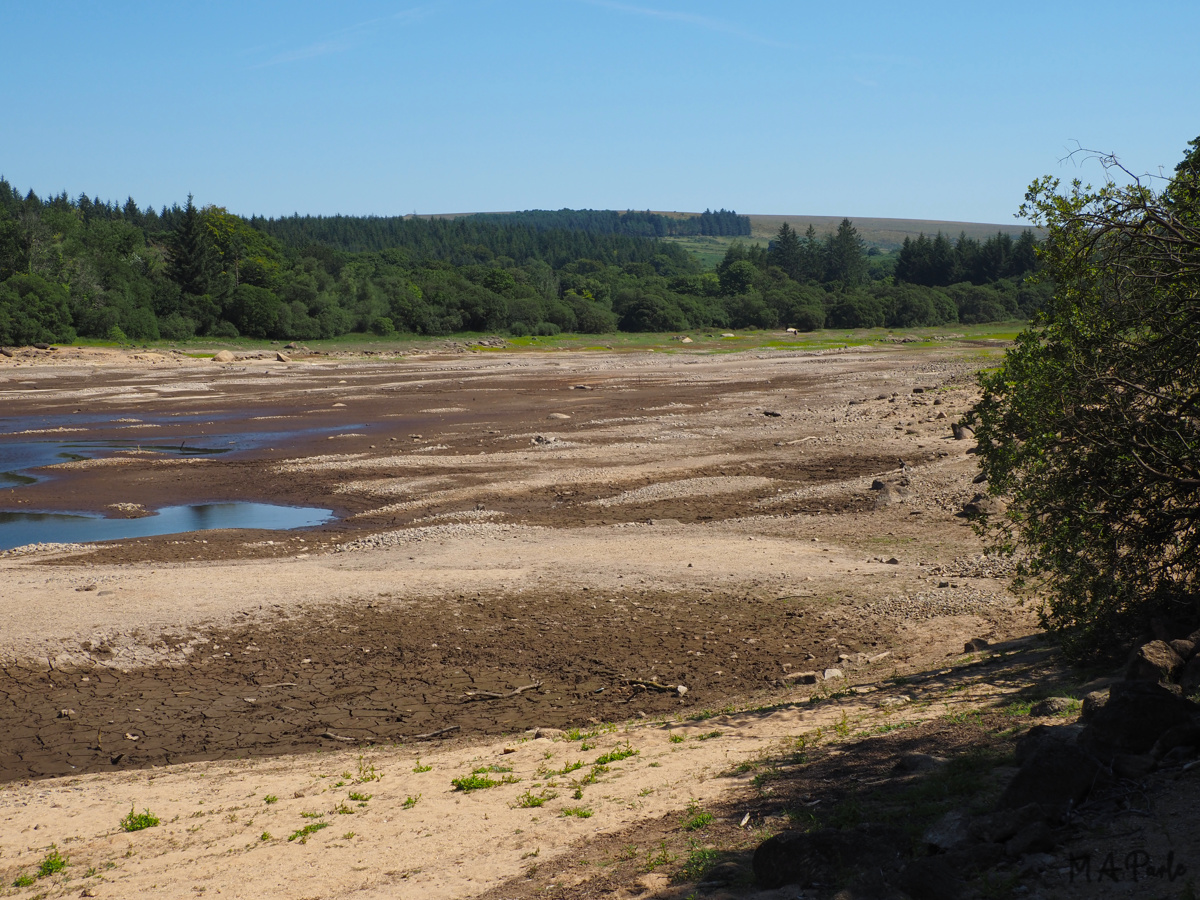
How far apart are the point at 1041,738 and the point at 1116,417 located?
152 inches

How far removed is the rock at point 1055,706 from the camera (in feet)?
28.6

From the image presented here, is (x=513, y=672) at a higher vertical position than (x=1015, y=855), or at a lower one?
lower

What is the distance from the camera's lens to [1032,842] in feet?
19.0

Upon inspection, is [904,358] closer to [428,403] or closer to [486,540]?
[428,403]

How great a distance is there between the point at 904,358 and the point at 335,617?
7437 centimetres

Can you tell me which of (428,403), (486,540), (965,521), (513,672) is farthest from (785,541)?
(428,403)

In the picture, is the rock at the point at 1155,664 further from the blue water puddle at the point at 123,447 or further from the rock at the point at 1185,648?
the blue water puddle at the point at 123,447

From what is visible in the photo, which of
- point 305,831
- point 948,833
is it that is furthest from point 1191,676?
point 305,831

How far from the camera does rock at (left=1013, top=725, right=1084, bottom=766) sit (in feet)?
22.8

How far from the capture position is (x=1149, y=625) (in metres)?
9.73

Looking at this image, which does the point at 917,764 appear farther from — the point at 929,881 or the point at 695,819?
the point at 929,881

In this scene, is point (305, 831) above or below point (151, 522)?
above

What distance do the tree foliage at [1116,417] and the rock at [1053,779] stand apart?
374 centimetres

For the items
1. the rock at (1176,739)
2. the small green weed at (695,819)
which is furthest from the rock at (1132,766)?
the small green weed at (695,819)
